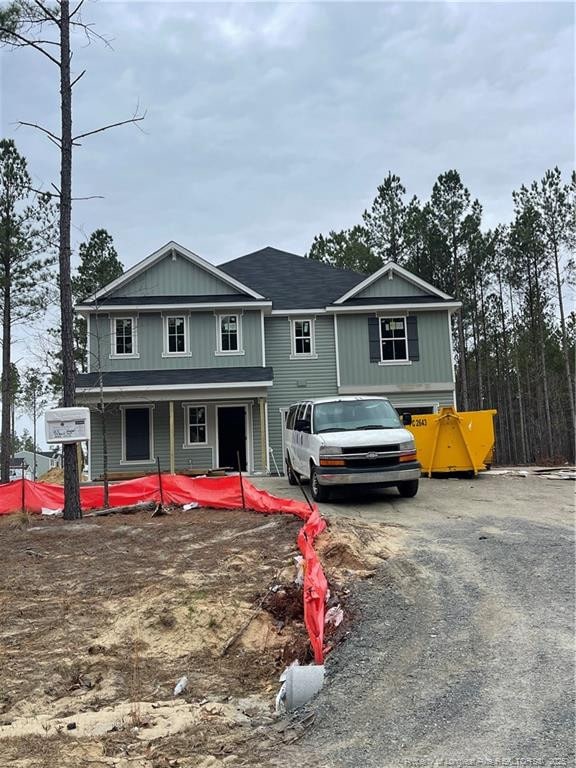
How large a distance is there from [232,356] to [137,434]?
4218 millimetres

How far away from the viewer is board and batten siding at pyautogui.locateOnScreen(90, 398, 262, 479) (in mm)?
20484

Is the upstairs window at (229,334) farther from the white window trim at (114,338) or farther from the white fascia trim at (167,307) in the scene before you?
the white window trim at (114,338)

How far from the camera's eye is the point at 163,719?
13.5ft

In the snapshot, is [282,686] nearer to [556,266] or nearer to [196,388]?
[196,388]

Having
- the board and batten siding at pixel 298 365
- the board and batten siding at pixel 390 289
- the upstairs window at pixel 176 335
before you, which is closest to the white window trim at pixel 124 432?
the upstairs window at pixel 176 335

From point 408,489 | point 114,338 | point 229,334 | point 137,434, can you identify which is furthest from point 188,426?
point 408,489

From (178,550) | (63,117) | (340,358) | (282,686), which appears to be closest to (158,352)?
(340,358)

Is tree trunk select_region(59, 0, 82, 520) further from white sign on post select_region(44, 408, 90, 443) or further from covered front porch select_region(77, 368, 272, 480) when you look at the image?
covered front porch select_region(77, 368, 272, 480)

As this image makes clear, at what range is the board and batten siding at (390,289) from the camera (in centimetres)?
2217

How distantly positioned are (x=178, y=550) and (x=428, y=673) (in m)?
4.78

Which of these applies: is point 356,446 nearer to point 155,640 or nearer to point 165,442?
point 155,640

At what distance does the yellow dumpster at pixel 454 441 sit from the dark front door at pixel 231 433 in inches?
300

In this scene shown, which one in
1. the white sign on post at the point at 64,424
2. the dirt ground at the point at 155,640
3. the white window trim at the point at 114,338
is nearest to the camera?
the dirt ground at the point at 155,640

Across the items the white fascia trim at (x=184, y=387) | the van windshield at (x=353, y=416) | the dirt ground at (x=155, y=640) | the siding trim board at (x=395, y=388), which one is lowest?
the dirt ground at (x=155, y=640)
